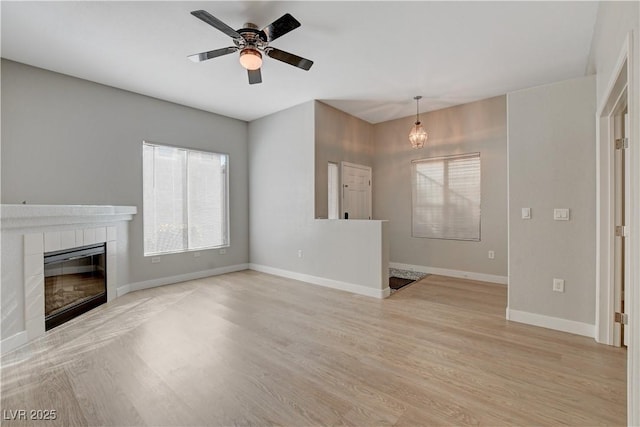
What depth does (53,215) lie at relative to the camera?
116 inches

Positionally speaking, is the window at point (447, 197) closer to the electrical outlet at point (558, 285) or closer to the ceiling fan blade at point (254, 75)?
the electrical outlet at point (558, 285)

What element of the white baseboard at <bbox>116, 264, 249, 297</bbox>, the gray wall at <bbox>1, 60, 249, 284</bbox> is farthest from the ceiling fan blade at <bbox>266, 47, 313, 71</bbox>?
the white baseboard at <bbox>116, 264, 249, 297</bbox>

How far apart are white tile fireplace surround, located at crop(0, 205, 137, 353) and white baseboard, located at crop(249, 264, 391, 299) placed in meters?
3.04

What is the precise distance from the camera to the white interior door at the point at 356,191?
5629 mm

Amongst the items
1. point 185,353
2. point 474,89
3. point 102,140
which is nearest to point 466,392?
point 185,353

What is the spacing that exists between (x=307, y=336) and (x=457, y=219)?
12.7 ft

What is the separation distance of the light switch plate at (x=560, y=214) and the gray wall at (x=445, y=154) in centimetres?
191

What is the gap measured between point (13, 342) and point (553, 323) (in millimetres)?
5362

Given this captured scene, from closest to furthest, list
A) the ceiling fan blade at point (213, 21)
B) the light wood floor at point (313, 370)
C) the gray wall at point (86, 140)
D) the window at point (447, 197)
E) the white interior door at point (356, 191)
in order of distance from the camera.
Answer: the light wood floor at point (313, 370) → the ceiling fan blade at point (213, 21) → the gray wall at point (86, 140) → the window at point (447, 197) → the white interior door at point (356, 191)

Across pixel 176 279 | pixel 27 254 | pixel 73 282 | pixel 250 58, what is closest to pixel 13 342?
pixel 27 254

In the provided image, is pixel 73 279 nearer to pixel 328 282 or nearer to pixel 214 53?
pixel 214 53

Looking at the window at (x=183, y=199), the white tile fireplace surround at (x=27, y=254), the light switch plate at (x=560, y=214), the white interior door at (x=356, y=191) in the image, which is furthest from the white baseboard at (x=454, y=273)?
the white tile fireplace surround at (x=27, y=254)

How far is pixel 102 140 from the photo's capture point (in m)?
4.12

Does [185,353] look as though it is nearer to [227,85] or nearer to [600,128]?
[227,85]
